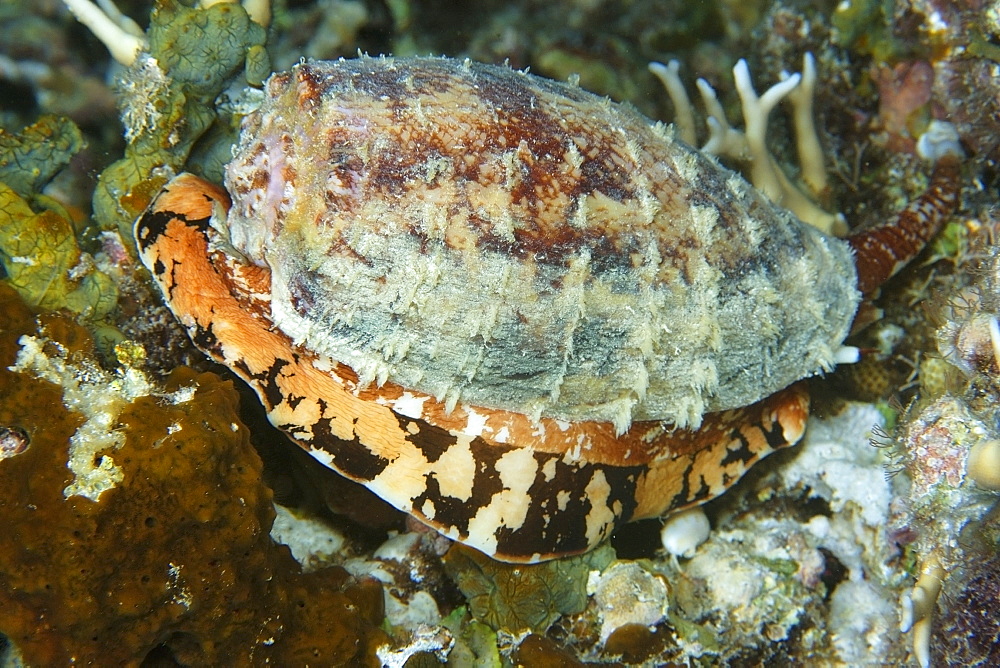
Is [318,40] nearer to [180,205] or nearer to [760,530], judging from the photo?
[180,205]

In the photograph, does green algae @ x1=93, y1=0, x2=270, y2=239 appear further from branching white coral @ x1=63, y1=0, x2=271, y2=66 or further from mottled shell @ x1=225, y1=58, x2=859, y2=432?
mottled shell @ x1=225, y1=58, x2=859, y2=432

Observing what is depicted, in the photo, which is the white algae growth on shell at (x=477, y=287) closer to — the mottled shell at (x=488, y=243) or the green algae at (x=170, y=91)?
the mottled shell at (x=488, y=243)

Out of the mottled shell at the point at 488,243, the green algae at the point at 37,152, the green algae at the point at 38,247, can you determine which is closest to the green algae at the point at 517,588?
the mottled shell at the point at 488,243

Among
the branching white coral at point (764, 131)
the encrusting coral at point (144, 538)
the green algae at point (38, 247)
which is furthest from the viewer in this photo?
the branching white coral at point (764, 131)

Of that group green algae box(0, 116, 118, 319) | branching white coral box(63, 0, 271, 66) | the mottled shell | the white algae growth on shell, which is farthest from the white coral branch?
the mottled shell

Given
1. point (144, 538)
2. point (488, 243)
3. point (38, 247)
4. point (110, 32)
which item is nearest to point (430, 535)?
point (144, 538)
